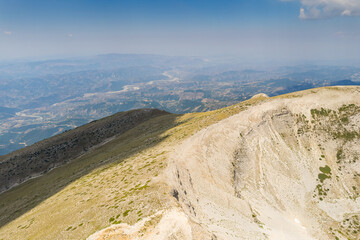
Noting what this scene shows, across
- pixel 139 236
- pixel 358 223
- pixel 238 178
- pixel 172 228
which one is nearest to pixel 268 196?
pixel 238 178

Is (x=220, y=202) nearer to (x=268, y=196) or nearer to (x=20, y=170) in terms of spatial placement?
(x=268, y=196)

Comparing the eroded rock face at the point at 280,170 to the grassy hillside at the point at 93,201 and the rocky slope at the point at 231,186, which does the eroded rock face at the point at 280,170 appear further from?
the grassy hillside at the point at 93,201

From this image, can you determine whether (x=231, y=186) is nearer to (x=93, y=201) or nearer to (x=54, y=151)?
(x=93, y=201)

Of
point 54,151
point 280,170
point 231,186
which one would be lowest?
point 54,151

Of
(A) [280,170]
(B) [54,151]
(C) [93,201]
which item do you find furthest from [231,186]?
(B) [54,151]

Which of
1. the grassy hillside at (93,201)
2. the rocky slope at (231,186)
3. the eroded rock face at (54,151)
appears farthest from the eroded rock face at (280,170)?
the eroded rock face at (54,151)

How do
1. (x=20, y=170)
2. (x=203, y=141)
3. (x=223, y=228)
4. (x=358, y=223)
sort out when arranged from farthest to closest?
(x=20, y=170) → (x=203, y=141) → (x=358, y=223) → (x=223, y=228)
